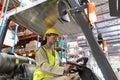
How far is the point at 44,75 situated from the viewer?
262 centimetres

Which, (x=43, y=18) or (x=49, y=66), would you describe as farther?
(x=43, y=18)

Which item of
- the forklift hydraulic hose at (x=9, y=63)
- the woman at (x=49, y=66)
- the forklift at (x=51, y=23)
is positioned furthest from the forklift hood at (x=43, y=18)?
the forklift hydraulic hose at (x=9, y=63)

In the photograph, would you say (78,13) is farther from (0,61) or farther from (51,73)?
(0,61)

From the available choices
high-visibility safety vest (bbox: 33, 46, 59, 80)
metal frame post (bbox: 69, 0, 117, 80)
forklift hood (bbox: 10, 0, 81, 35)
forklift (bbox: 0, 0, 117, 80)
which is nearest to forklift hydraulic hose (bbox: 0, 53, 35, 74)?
forklift (bbox: 0, 0, 117, 80)

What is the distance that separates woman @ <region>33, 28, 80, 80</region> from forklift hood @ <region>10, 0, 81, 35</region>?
12.1 inches

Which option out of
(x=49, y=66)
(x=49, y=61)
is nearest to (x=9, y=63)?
(x=49, y=61)

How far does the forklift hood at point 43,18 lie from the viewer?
103 inches

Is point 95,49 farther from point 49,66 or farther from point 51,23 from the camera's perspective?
point 51,23

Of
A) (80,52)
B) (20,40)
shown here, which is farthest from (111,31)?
(20,40)

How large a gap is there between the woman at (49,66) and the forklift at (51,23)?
23 centimetres

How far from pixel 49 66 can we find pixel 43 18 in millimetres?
884

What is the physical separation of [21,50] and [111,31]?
5.60 m

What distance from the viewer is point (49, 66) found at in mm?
2467

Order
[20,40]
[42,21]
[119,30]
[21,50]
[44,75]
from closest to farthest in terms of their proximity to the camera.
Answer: [44,75]
[42,21]
[21,50]
[20,40]
[119,30]
